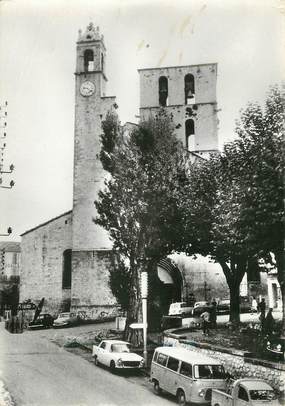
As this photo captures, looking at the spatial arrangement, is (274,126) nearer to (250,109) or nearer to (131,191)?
(250,109)

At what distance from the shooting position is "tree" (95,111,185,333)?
2172cm

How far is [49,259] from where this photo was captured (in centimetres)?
3878

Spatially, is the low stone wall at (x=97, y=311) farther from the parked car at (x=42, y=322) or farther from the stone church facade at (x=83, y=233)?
the parked car at (x=42, y=322)

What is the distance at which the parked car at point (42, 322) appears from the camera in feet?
109

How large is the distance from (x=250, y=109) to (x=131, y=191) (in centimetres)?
595

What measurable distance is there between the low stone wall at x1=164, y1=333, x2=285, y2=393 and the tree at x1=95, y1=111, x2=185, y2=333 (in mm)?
4061

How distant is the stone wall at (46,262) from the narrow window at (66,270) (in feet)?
0.80

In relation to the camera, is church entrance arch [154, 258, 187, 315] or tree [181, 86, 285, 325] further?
church entrance arch [154, 258, 187, 315]

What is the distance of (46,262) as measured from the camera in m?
38.7

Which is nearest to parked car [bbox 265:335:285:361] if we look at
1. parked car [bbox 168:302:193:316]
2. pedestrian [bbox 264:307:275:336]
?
pedestrian [bbox 264:307:275:336]

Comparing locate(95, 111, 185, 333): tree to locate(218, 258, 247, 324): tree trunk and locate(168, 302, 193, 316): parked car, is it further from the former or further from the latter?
locate(168, 302, 193, 316): parked car

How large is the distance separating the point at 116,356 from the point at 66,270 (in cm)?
2072

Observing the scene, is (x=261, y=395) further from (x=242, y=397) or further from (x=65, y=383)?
(x=65, y=383)

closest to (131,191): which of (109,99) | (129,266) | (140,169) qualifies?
(140,169)
